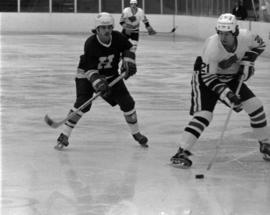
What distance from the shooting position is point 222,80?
19.8 ft

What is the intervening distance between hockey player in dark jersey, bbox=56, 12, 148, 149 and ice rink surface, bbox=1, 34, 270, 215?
254 mm

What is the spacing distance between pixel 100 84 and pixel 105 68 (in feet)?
0.96

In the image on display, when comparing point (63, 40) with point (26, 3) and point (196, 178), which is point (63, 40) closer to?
point (26, 3)

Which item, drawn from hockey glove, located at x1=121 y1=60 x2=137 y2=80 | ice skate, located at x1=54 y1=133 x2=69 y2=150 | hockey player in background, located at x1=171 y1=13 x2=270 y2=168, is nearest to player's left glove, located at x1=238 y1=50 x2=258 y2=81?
hockey player in background, located at x1=171 y1=13 x2=270 y2=168

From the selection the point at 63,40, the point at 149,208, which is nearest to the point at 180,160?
the point at 149,208

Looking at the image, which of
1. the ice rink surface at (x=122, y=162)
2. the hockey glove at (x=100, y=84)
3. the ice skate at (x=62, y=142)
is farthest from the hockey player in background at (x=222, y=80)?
the ice skate at (x=62, y=142)

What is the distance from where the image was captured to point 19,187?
5.30m

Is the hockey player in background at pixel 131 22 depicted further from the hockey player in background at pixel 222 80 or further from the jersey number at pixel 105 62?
the hockey player in background at pixel 222 80

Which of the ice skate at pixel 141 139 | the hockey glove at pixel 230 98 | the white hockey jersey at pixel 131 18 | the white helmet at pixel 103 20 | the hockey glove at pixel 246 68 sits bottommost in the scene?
the ice skate at pixel 141 139

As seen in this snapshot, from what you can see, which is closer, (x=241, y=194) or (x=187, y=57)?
(x=241, y=194)

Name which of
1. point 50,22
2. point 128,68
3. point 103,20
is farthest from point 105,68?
point 50,22

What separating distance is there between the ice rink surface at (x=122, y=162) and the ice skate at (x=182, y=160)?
59 millimetres

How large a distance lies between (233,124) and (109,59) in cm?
199

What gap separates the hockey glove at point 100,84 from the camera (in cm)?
633
